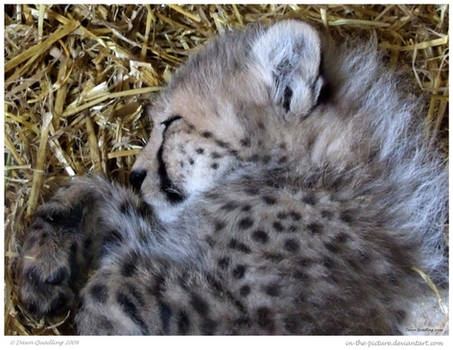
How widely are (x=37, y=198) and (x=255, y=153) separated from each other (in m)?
0.68

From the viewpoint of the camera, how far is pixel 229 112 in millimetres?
1822

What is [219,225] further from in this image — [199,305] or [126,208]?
[126,208]

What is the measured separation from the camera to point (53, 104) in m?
2.14

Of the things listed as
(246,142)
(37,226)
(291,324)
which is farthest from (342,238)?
(37,226)

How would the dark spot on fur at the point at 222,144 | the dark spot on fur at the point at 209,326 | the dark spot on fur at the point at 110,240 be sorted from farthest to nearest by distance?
the dark spot on fur at the point at 110,240, the dark spot on fur at the point at 222,144, the dark spot on fur at the point at 209,326

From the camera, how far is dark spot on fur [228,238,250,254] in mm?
1656

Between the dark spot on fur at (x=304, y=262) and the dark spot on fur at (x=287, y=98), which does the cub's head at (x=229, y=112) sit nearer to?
the dark spot on fur at (x=287, y=98)

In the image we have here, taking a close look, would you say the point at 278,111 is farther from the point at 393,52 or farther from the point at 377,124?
the point at 393,52

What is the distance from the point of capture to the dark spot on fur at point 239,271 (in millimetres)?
1633

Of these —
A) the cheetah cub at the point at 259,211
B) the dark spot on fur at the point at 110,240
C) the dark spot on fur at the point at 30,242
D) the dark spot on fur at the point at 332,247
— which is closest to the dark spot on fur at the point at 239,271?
the cheetah cub at the point at 259,211

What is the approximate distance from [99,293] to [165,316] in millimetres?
186

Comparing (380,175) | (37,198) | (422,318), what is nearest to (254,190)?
(380,175)

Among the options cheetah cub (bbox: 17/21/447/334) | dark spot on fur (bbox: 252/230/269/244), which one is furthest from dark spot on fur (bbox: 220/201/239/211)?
dark spot on fur (bbox: 252/230/269/244)

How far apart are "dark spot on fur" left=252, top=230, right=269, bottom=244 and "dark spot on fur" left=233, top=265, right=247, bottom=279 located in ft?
0.25
